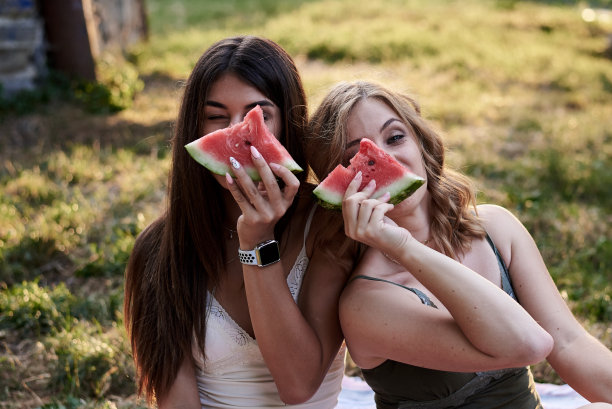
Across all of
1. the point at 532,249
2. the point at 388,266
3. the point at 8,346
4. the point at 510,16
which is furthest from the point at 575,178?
the point at 510,16

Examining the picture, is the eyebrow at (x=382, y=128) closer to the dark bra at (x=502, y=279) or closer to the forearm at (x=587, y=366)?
the dark bra at (x=502, y=279)

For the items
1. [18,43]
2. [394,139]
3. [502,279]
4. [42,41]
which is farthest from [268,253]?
[42,41]

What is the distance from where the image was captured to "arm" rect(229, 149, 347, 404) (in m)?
2.33

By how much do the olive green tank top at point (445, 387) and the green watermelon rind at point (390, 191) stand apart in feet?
Answer: 1.12

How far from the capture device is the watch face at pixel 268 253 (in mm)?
2480

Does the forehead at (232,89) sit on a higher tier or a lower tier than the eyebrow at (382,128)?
higher

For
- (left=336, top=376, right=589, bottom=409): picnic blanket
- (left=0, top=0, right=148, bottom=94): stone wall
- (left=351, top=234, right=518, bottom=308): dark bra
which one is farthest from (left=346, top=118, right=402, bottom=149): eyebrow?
(left=0, top=0, right=148, bottom=94): stone wall

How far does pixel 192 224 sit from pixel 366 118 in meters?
0.83

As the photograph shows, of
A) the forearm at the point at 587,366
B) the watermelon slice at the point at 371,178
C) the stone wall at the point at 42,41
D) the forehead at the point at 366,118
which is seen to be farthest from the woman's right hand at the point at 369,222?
the stone wall at the point at 42,41

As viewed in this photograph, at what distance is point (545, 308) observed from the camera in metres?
2.67

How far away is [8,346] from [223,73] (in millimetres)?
2374

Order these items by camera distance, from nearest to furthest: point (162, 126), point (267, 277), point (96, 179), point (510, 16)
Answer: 1. point (267, 277)
2. point (96, 179)
3. point (162, 126)
4. point (510, 16)

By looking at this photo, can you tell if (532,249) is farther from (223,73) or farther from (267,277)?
(223,73)

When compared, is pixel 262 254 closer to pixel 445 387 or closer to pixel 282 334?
pixel 282 334
